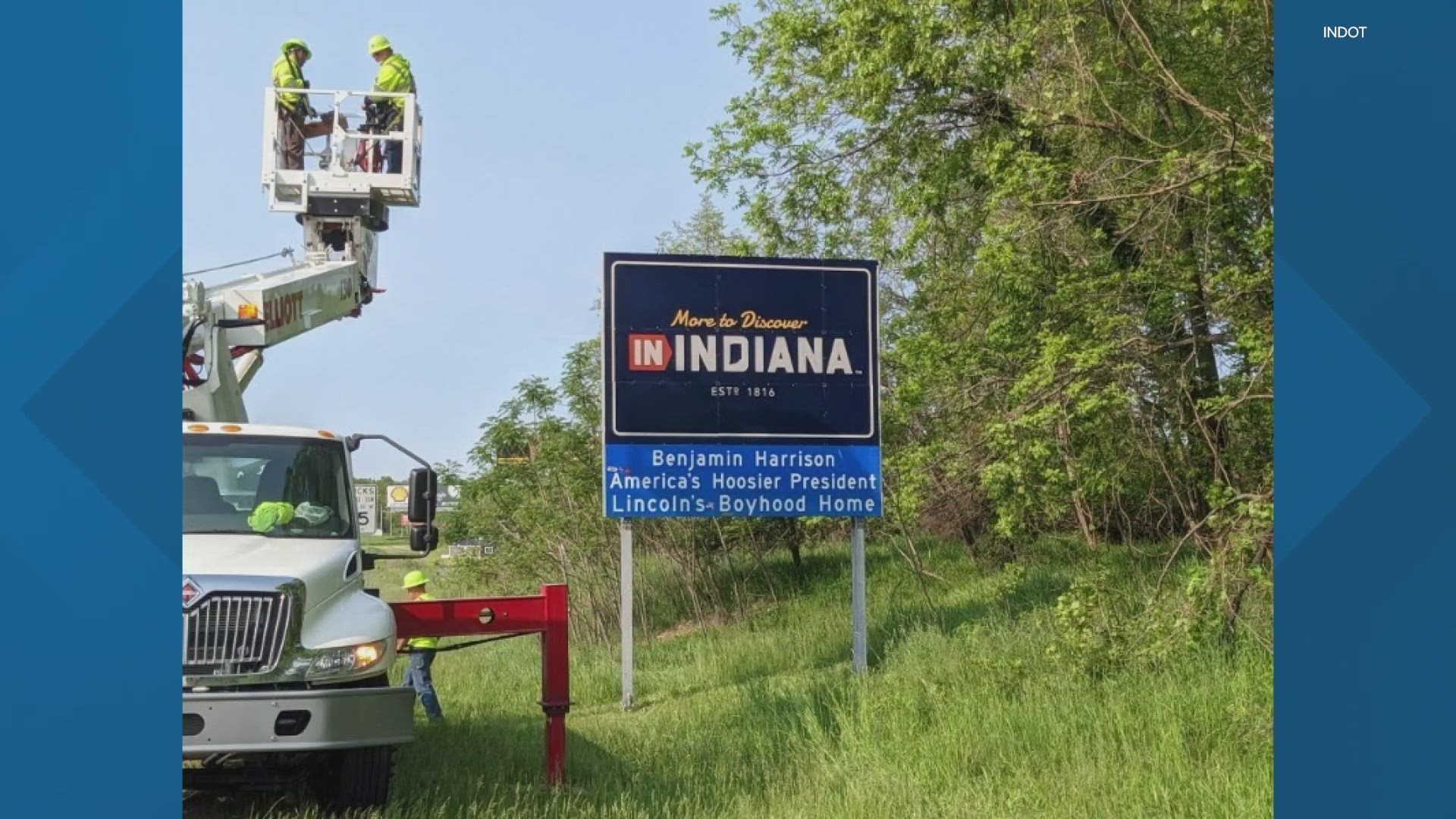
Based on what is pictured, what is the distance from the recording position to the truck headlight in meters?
7.51

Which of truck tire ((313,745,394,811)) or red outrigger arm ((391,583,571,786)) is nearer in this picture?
truck tire ((313,745,394,811))

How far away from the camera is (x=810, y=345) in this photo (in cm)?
1406

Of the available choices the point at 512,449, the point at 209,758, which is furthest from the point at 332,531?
the point at 512,449

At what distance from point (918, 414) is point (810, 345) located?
9.67 feet

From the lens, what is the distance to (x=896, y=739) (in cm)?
970

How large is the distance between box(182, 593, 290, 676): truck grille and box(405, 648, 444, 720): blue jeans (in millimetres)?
4904

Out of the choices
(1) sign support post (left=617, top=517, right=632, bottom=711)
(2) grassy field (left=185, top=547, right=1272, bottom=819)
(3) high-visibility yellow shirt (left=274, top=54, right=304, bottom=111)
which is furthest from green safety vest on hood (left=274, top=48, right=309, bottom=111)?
(2) grassy field (left=185, top=547, right=1272, bottom=819)

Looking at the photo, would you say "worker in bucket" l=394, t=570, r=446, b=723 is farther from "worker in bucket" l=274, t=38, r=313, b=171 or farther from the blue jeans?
"worker in bucket" l=274, t=38, r=313, b=171

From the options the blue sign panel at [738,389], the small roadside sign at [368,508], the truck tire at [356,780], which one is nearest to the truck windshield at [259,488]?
the small roadside sign at [368,508]

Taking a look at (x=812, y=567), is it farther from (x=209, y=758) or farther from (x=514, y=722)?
(x=209, y=758)

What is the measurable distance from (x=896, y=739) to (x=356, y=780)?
13.3ft

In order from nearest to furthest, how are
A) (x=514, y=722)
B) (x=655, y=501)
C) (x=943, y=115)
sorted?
(x=514, y=722), (x=655, y=501), (x=943, y=115)

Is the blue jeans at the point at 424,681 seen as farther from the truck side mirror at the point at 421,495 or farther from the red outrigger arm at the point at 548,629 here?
the truck side mirror at the point at 421,495

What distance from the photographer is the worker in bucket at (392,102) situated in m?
13.5
